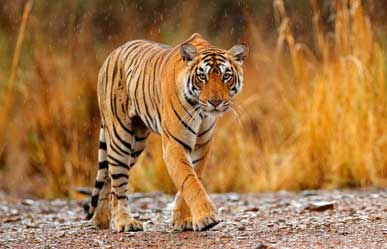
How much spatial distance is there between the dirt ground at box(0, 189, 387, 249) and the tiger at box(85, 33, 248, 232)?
0.66 feet

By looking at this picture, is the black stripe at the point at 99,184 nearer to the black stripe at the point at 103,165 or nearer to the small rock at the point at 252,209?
the black stripe at the point at 103,165

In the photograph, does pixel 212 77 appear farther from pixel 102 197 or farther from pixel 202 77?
pixel 102 197

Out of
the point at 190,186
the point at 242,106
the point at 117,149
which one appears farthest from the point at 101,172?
the point at 242,106

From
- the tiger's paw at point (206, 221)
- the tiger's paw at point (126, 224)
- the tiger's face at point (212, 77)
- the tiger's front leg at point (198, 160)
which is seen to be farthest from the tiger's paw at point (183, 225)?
the tiger's face at point (212, 77)

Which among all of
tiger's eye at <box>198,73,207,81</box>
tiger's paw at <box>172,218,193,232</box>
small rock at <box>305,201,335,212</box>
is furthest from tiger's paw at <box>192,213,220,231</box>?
small rock at <box>305,201,335,212</box>

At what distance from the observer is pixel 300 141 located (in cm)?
1191

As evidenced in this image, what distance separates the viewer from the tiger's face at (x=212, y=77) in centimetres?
784

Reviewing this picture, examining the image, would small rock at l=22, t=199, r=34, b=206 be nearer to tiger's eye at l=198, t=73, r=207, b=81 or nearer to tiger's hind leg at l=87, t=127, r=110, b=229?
tiger's hind leg at l=87, t=127, r=110, b=229

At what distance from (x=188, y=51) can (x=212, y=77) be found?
0.30 metres

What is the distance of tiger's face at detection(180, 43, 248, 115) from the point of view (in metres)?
7.84

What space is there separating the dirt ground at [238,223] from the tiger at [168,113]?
0.66ft

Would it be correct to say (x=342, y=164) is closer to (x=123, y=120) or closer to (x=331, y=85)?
(x=331, y=85)

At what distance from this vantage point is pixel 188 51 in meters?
8.08

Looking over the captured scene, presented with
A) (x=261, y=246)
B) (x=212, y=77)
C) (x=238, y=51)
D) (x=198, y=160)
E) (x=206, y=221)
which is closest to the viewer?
(x=261, y=246)
